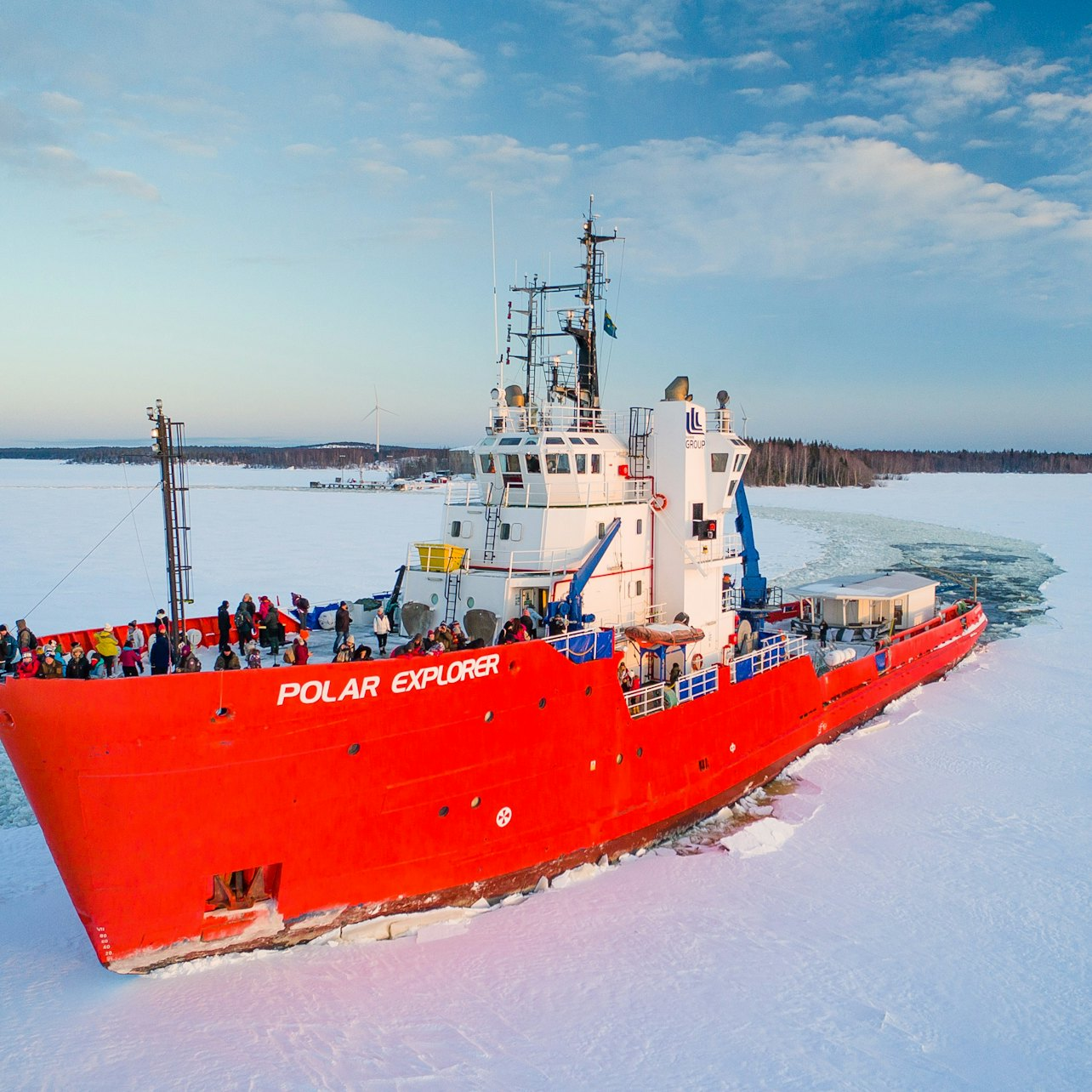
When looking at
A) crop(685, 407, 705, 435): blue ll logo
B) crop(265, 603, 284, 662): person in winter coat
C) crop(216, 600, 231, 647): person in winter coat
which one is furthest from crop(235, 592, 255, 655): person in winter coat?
crop(685, 407, 705, 435): blue ll logo

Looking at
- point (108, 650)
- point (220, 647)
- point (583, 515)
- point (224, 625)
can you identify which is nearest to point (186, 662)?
point (220, 647)

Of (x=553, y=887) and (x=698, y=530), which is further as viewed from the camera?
(x=698, y=530)

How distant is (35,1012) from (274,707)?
12.3ft

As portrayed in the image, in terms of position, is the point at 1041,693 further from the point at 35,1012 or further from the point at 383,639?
the point at 35,1012

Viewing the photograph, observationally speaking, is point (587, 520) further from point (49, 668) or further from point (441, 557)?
point (49, 668)

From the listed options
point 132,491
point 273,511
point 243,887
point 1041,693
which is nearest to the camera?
point 243,887

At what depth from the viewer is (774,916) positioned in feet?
34.4

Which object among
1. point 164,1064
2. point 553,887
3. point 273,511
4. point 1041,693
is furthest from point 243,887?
point 273,511

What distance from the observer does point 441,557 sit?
13.1 metres

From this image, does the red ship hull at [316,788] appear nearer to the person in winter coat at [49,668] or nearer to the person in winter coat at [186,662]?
the person in winter coat at [186,662]

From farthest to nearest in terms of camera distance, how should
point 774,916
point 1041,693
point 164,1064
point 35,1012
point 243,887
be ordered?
point 1041,693 < point 774,916 < point 243,887 < point 35,1012 < point 164,1064

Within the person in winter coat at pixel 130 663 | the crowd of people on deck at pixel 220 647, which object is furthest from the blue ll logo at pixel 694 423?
the person in winter coat at pixel 130 663

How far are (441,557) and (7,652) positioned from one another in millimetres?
6265

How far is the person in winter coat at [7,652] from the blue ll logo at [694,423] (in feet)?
36.3
